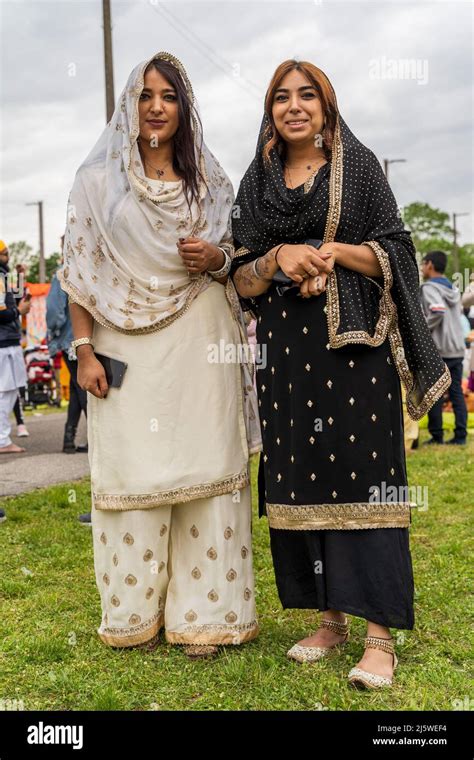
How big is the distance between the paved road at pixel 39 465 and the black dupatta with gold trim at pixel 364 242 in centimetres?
430

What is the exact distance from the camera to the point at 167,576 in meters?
3.42

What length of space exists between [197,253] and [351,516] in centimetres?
109

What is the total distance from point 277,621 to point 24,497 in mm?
3220

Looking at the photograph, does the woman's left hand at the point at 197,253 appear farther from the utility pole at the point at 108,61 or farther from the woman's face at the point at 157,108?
the utility pole at the point at 108,61

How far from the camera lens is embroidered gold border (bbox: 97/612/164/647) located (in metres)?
3.31

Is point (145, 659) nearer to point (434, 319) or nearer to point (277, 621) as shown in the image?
point (277, 621)

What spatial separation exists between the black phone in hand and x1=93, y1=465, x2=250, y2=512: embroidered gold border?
1.41ft

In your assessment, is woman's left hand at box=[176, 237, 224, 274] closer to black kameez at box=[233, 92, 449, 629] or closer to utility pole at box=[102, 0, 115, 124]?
black kameez at box=[233, 92, 449, 629]

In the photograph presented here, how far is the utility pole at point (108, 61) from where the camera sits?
13562 millimetres

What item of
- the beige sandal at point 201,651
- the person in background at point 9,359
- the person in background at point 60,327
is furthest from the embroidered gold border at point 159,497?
the person in background at point 9,359

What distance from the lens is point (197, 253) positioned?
10.2 ft

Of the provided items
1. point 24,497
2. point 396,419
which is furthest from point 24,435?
point 396,419

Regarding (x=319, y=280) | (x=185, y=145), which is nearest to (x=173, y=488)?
(x=319, y=280)
